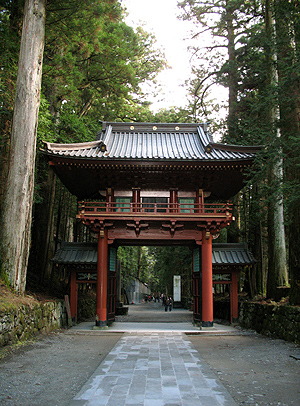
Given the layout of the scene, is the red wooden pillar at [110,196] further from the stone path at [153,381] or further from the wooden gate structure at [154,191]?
the stone path at [153,381]

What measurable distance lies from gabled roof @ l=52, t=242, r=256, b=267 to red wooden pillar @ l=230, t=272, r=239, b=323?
3.06 feet

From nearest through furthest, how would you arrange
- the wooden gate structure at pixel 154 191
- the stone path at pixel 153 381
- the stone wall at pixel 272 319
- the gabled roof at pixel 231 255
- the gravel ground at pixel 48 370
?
the stone path at pixel 153 381
the gravel ground at pixel 48 370
the stone wall at pixel 272 319
the wooden gate structure at pixel 154 191
the gabled roof at pixel 231 255

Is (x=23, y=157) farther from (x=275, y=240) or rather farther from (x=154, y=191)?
(x=275, y=240)

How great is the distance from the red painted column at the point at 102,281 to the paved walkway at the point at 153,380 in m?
3.46

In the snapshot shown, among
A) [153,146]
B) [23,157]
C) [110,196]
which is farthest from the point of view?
[153,146]

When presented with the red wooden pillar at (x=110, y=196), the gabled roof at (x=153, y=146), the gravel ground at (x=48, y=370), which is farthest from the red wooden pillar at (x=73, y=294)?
the gabled roof at (x=153, y=146)

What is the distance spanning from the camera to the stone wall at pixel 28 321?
8170mm

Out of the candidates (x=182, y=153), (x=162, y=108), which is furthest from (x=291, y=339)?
(x=162, y=108)

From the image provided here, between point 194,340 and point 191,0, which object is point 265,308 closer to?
point 194,340

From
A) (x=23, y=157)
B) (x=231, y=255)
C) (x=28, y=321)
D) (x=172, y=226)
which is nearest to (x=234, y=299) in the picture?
(x=231, y=255)

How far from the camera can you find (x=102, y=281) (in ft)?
43.5

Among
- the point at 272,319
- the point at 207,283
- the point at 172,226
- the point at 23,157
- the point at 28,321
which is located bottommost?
the point at 272,319

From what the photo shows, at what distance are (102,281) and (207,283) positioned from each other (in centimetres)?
431

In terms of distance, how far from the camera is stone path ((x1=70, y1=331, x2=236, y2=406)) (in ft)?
16.0
